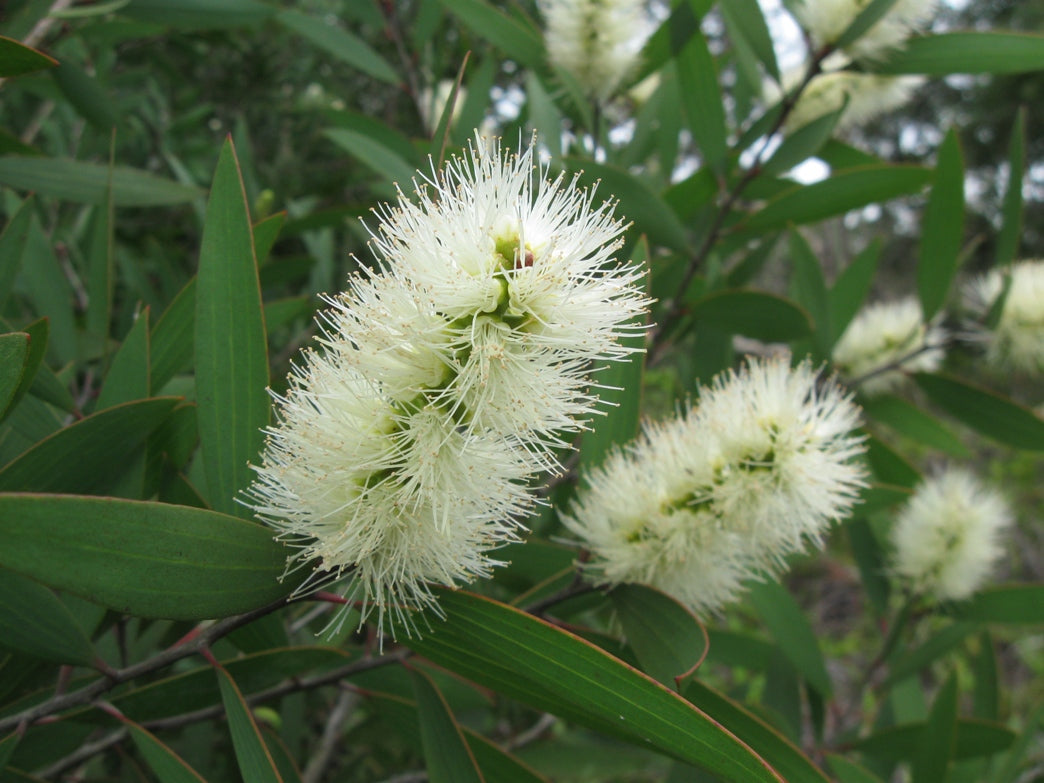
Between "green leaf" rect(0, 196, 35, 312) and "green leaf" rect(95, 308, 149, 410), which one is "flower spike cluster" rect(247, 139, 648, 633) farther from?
"green leaf" rect(0, 196, 35, 312)

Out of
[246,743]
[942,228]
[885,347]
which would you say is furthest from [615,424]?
[885,347]

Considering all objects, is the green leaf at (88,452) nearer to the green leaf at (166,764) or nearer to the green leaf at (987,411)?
the green leaf at (166,764)

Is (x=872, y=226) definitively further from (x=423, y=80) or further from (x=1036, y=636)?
(x=423, y=80)

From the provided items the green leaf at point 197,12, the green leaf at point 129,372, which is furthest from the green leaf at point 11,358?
the green leaf at point 197,12

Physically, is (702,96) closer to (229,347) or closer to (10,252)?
(229,347)

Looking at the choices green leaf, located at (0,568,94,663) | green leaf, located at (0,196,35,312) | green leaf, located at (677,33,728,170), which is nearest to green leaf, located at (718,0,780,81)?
green leaf, located at (677,33,728,170)
